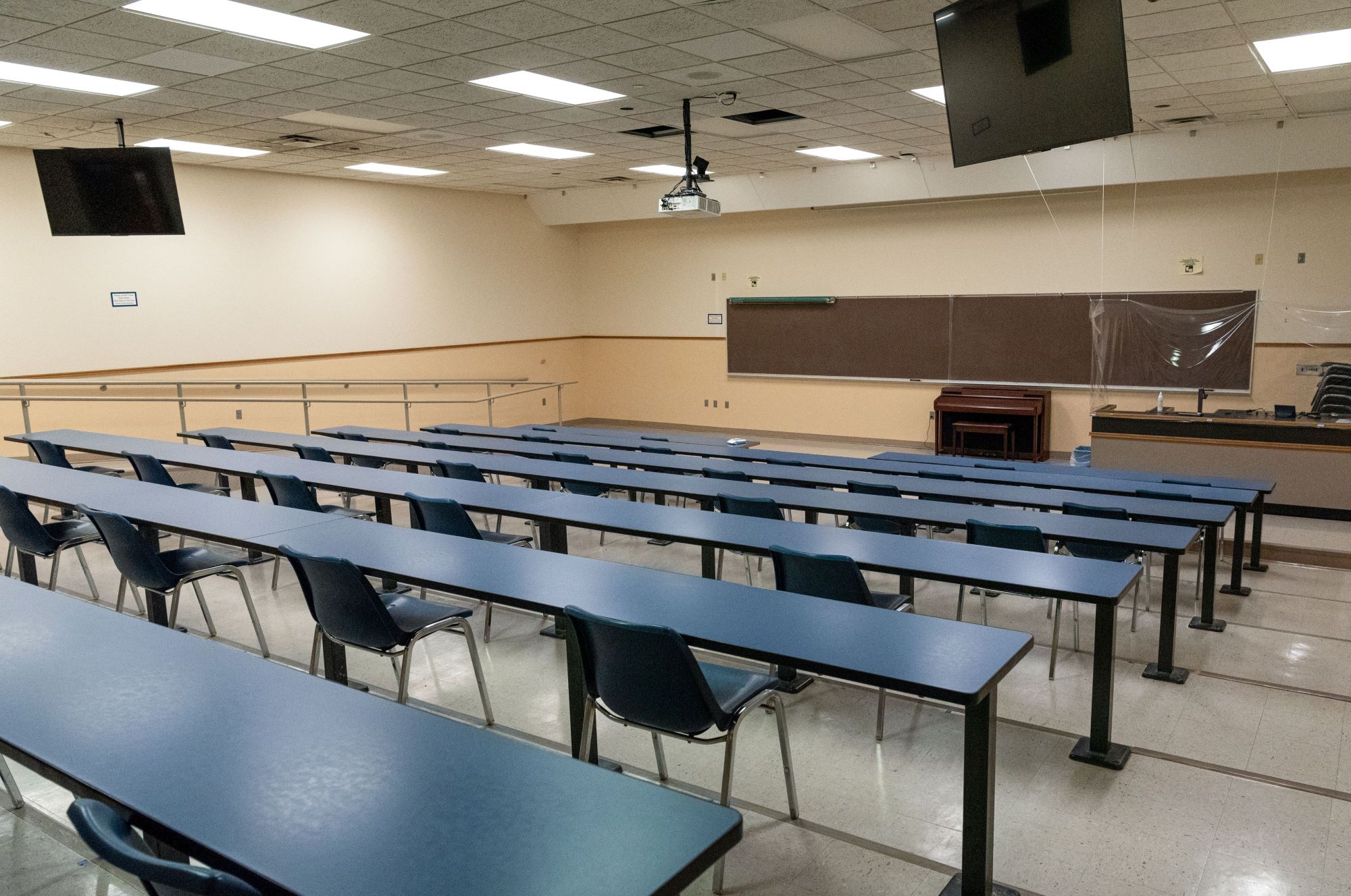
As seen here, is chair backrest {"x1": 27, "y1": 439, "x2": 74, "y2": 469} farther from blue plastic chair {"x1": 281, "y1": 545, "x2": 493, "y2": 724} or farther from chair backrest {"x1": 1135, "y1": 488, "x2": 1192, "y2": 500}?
chair backrest {"x1": 1135, "y1": 488, "x2": 1192, "y2": 500}

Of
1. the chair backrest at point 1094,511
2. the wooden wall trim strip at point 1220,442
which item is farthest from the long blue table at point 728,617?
the wooden wall trim strip at point 1220,442

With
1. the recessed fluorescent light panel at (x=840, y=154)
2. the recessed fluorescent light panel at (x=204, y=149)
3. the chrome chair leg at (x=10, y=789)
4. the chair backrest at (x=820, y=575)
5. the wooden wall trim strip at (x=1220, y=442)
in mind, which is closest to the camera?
the chrome chair leg at (x=10, y=789)

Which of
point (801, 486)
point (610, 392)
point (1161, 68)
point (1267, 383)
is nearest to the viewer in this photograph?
point (801, 486)

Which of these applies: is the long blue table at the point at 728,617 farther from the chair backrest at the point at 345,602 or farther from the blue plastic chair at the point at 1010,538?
the blue plastic chair at the point at 1010,538

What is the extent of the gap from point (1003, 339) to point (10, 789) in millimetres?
9861

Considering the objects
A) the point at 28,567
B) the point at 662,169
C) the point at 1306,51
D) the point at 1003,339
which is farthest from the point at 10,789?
the point at 1003,339

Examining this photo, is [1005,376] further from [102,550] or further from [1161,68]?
[102,550]

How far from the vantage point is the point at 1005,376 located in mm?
10703

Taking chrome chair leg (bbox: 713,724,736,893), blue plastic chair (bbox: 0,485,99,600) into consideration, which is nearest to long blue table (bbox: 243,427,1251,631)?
blue plastic chair (bbox: 0,485,99,600)

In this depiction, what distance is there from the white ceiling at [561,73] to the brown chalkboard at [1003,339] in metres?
1.83

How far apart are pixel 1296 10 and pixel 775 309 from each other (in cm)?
759

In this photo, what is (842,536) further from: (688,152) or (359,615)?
(688,152)

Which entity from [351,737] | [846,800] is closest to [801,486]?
[846,800]

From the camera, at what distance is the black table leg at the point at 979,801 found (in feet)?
8.16
